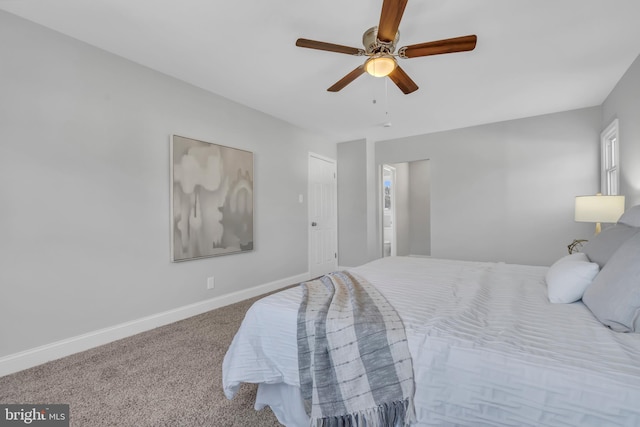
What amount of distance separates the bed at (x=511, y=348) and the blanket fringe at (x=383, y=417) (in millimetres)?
39

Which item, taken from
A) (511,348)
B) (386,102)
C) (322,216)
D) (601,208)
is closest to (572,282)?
(511,348)

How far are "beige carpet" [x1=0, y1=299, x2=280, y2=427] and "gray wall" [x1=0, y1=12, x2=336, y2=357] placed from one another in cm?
30

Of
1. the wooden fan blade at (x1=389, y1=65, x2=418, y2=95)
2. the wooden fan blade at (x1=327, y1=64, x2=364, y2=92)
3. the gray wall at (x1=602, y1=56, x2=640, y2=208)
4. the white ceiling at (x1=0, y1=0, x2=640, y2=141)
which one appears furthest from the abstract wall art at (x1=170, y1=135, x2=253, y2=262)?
the gray wall at (x1=602, y1=56, x2=640, y2=208)

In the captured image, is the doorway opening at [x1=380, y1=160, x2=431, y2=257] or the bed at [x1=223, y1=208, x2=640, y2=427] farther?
the doorway opening at [x1=380, y1=160, x2=431, y2=257]

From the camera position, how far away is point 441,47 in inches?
74.7

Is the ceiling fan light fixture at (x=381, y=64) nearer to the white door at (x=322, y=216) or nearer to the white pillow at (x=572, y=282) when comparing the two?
the white pillow at (x=572, y=282)

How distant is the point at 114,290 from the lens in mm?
2596

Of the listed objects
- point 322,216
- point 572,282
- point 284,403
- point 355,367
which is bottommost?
point 284,403

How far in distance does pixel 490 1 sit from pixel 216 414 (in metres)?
3.00

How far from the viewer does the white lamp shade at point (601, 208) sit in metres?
2.76

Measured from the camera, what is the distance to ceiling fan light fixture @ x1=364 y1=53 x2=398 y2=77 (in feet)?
6.60

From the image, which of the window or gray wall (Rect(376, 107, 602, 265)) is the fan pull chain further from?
the window

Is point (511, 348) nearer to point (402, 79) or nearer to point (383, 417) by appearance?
point (383, 417)

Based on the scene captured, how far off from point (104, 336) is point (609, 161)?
570 cm
